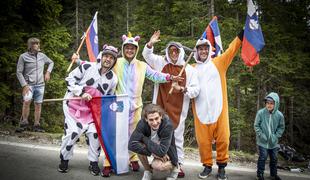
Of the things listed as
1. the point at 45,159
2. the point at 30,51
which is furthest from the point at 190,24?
the point at 45,159

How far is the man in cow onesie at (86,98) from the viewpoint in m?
4.91

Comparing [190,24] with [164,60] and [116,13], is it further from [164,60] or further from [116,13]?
[116,13]

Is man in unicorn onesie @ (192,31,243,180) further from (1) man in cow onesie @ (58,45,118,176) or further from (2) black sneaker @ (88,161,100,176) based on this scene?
(2) black sneaker @ (88,161,100,176)

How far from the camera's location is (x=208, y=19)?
468 inches

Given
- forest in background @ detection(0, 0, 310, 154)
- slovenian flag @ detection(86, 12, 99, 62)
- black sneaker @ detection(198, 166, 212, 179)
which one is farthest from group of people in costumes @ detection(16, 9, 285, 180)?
forest in background @ detection(0, 0, 310, 154)

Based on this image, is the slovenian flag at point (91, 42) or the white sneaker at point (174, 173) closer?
the white sneaker at point (174, 173)

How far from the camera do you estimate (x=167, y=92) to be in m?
5.34

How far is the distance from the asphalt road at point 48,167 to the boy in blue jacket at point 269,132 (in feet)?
1.29

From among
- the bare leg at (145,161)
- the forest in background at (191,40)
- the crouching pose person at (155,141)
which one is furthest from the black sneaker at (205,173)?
the forest in background at (191,40)

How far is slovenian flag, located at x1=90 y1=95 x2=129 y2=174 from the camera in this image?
5020mm

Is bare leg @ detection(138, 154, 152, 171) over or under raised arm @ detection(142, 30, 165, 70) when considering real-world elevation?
under

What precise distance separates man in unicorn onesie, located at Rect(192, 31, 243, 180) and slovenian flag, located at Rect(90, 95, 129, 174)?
1.23 meters

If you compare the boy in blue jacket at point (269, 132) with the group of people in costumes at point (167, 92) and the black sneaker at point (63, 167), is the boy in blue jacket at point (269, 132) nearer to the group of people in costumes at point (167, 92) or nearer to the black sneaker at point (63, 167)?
the group of people in costumes at point (167, 92)

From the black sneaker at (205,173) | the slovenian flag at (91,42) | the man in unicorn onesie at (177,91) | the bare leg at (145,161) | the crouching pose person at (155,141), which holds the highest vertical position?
the slovenian flag at (91,42)
